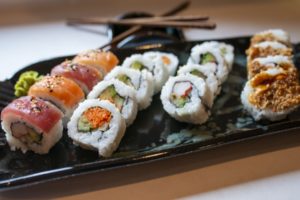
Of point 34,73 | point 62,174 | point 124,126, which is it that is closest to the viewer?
point 62,174

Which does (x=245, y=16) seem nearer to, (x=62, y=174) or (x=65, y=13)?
(x=65, y=13)

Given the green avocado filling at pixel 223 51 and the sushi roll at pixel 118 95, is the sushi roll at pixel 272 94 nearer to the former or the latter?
the green avocado filling at pixel 223 51

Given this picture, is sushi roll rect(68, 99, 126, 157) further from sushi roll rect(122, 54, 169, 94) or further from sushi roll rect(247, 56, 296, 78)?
sushi roll rect(247, 56, 296, 78)

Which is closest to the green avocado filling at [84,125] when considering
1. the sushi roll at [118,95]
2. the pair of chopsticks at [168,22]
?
the sushi roll at [118,95]

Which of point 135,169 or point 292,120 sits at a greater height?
point 292,120

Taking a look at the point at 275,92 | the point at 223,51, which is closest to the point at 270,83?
the point at 275,92

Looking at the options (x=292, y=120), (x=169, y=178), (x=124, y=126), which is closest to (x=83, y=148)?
(x=124, y=126)

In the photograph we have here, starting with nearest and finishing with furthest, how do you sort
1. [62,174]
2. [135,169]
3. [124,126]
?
[62,174] < [135,169] < [124,126]
